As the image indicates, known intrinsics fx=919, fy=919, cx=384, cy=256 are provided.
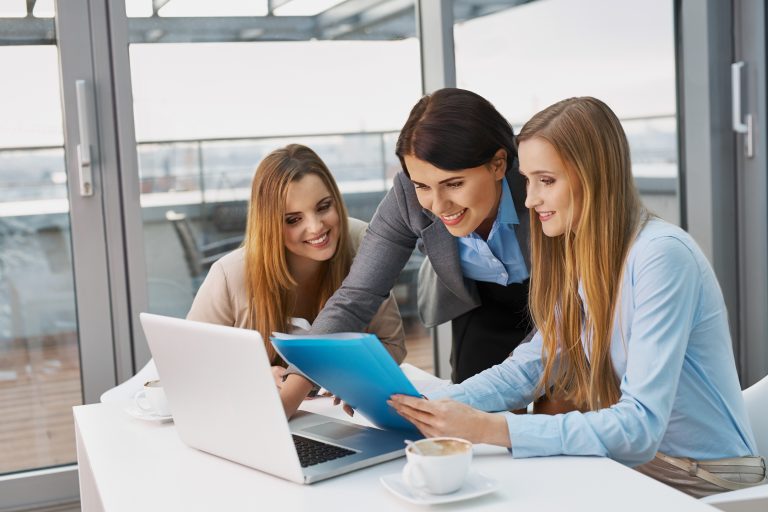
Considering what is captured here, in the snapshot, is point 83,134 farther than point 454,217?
Yes

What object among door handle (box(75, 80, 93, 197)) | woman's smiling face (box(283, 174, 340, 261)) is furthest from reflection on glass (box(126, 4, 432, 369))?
woman's smiling face (box(283, 174, 340, 261))

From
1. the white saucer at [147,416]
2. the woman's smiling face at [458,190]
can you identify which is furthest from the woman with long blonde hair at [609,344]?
the white saucer at [147,416]

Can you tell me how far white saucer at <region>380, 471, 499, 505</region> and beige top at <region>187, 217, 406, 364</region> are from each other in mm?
902

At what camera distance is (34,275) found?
289 cm

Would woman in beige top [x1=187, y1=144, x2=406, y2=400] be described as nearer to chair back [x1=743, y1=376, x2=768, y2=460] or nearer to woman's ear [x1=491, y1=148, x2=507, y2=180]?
woman's ear [x1=491, y1=148, x2=507, y2=180]

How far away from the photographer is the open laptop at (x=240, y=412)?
1.28 metres

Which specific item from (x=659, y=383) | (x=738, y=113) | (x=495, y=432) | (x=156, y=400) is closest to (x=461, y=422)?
(x=495, y=432)

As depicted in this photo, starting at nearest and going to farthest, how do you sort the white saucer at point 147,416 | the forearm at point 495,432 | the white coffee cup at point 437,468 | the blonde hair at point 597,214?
the white coffee cup at point 437,468
the forearm at point 495,432
the blonde hair at point 597,214
the white saucer at point 147,416

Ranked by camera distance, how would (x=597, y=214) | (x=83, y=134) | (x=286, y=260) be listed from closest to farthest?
(x=597, y=214), (x=286, y=260), (x=83, y=134)

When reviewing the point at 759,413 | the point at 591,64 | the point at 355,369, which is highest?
the point at 591,64

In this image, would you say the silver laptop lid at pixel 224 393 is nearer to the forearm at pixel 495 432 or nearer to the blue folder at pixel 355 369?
the blue folder at pixel 355 369

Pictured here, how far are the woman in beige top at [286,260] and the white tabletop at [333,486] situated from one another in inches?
22.8

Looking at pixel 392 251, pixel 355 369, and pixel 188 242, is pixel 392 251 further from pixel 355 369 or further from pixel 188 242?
pixel 188 242

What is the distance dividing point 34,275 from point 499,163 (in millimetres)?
1657
